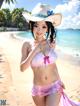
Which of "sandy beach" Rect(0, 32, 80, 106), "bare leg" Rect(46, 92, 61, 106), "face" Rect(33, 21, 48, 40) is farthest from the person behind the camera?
"sandy beach" Rect(0, 32, 80, 106)

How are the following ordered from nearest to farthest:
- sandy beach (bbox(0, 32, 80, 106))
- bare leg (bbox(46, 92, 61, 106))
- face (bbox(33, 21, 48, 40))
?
bare leg (bbox(46, 92, 61, 106)), face (bbox(33, 21, 48, 40)), sandy beach (bbox(0, 32, 80, 106))

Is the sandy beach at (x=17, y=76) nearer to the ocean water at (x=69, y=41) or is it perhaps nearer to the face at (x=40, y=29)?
the ocean water at (x=69, y=41)

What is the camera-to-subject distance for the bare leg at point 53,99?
3206 mm

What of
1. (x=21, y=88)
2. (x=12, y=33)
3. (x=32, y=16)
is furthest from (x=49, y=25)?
(x=21, y=88)

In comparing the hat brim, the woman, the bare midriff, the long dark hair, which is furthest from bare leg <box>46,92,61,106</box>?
the hat brim

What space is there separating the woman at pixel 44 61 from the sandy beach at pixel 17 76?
0.70ft

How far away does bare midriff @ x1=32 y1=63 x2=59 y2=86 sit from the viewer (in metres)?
3.27

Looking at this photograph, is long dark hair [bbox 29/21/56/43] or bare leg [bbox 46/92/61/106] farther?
long dark hair [bbox 29/21/56/43]

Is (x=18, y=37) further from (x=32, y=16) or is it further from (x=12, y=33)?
(x=32, y=16)

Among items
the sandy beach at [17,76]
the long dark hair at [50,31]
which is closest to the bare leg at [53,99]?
the sandy beach at [17,76]

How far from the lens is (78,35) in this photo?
370 centimetres

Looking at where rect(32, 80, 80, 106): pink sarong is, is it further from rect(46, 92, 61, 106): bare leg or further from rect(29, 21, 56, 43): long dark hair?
rect(29, 21, 56, 43): long dark hair

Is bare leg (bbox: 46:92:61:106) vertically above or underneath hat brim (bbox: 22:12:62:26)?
underneath

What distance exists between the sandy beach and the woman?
21 cm
